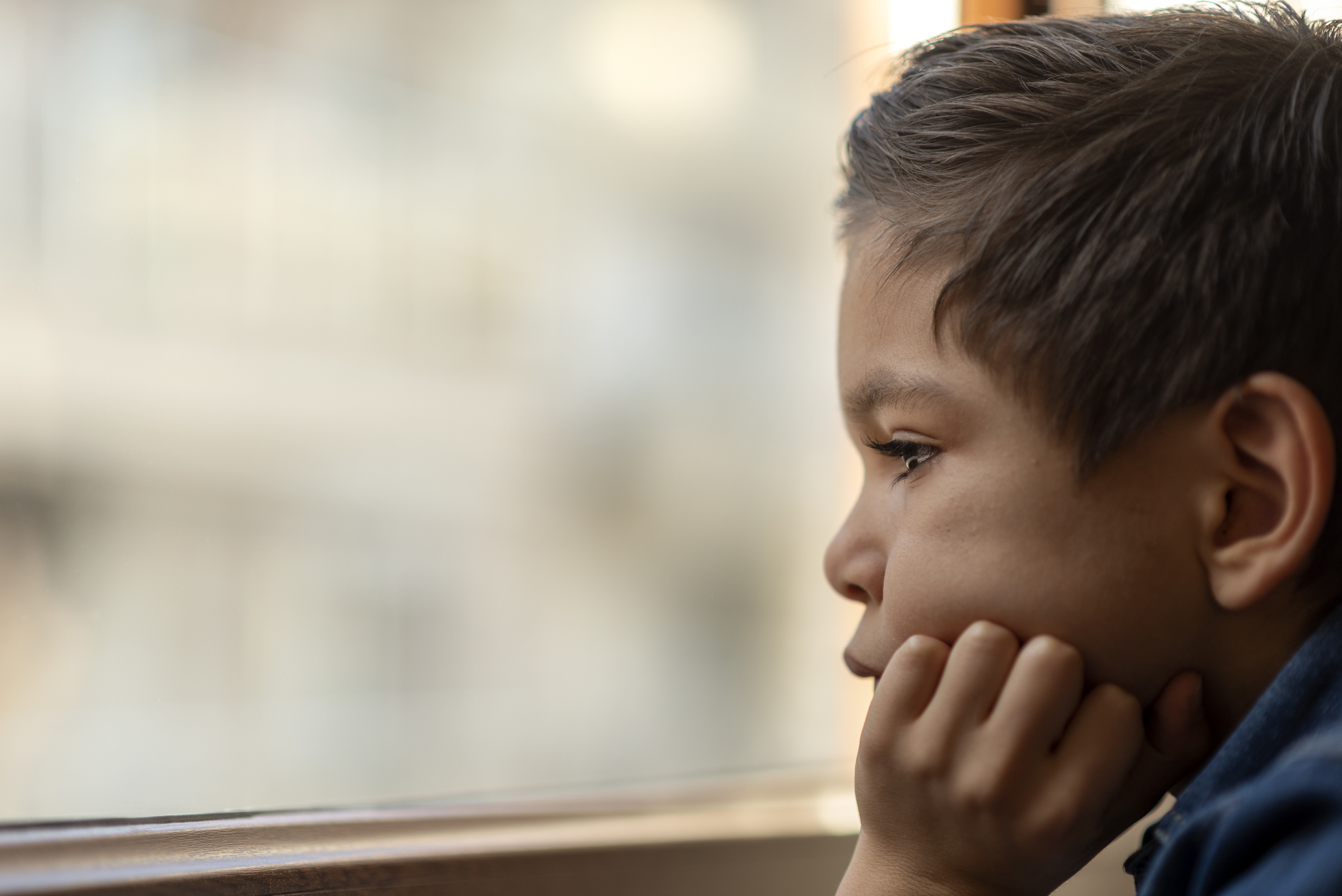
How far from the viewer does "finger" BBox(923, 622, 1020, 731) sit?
515mm

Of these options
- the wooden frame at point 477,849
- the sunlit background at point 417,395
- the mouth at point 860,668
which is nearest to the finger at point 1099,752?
the mouth at point 860,668

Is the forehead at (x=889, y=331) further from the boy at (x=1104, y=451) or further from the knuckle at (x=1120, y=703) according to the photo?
the knuckle at (x=1120, y=703)

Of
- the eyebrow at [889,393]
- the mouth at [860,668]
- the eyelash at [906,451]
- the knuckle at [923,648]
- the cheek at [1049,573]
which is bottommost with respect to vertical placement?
the mouth at [860,668]

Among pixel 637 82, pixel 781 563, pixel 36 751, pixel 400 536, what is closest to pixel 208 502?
pixel 400 536

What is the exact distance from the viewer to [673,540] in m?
1.70

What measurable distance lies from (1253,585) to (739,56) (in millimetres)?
1267

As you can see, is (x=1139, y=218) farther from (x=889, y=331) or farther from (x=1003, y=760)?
(x=1003, y=760)

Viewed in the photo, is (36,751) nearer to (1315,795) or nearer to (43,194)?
(43,194)

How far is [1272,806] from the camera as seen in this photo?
0.39 metres

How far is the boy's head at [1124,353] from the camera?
48 cm

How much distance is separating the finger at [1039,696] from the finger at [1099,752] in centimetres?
1

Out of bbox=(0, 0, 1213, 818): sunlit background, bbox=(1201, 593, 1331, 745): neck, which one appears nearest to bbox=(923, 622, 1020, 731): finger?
bbox=(1201, 593, 1331, 745): neck

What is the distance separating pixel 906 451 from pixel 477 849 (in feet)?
1.07

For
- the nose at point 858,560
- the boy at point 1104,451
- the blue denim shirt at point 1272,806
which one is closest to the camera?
the blue denim shirt at point 1272,806
